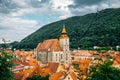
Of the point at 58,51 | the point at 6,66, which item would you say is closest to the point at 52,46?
the point at 58,51

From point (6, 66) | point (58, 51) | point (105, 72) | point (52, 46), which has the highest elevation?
point (6, 66)

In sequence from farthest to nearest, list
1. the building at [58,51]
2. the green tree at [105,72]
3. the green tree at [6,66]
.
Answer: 1. the building at [58,51]
2. the green tree at [105,72]
3. the green tree at [6,66]

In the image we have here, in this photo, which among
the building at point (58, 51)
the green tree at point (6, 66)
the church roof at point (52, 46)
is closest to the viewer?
the green tree at point (6, 66)

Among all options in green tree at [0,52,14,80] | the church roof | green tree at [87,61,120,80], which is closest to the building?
the church roof

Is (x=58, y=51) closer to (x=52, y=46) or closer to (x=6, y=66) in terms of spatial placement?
(x=52, y=46)

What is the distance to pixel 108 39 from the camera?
639ft

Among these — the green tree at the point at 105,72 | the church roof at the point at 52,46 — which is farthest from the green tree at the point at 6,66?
the church roof at the point at 52,46

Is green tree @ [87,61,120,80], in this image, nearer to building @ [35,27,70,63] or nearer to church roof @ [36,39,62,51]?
building @ [35,27,70,63]

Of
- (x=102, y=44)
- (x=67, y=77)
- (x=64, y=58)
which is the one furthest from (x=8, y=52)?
(x=102, y=44)

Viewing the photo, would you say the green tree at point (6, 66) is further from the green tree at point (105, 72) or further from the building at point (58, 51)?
the building at point (58, 51)

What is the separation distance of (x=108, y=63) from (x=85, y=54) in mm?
118478

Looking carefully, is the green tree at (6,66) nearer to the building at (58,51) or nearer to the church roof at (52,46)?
the building at (58,51)

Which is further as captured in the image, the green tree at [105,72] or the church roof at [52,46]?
the church roof at [52,46]

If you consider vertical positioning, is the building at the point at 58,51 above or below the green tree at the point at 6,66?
below
